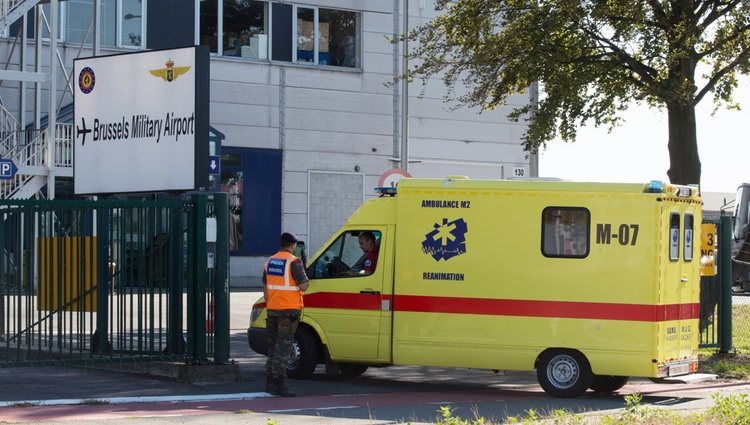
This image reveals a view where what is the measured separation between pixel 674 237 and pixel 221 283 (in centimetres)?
529

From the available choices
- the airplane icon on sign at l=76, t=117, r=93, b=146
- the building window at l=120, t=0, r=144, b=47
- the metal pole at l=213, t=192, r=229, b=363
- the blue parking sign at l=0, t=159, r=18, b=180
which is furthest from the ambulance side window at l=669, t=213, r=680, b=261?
the building window at l=120, t=0, r=144, b=47

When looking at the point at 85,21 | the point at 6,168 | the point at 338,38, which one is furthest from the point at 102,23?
the point at 6,168

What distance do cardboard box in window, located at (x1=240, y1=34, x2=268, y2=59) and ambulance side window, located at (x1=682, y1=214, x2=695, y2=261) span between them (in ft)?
76.0

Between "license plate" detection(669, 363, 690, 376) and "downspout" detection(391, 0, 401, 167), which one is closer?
"license plate" detection(669, 363, 690, 376)

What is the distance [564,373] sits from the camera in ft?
45.3

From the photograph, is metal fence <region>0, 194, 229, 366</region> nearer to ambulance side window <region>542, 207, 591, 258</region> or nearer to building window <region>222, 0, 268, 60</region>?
ambulance side window <region>542, 207, 591, 258</region>

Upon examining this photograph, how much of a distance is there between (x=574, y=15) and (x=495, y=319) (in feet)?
28.7

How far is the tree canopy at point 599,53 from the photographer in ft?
68.6

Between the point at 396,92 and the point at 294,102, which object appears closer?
the point at 294,102

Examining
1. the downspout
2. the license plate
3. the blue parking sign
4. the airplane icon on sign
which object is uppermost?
the downspout

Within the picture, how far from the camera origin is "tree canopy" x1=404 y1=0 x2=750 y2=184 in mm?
20922

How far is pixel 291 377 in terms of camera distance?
15.1 meters

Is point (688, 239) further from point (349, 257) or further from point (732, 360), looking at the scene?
point (732, 360)

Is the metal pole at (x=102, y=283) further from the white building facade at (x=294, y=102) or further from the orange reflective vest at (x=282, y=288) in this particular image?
the white building facade at (x=294, y=102)
